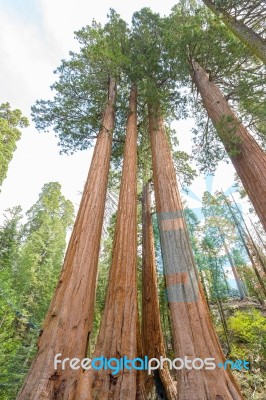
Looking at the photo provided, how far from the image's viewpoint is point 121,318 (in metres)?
2.84

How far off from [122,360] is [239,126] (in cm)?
455

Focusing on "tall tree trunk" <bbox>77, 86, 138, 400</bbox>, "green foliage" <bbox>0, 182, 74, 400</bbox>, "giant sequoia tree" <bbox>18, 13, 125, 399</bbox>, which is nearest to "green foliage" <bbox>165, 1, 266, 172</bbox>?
"giant sequoia tree" <bbox>18, 13, 125, 399</bbox>

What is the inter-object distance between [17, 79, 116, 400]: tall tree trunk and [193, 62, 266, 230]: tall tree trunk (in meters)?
2.65

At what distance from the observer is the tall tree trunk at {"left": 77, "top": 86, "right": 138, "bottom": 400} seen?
228cm

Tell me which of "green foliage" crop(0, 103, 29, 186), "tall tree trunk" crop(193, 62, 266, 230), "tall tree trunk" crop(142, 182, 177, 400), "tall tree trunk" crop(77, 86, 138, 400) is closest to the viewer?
"tall tree trunk" crop(77, 86, 138, 400)

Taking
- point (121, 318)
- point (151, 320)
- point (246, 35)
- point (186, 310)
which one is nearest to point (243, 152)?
point (246, 35)

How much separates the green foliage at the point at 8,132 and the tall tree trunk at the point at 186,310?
1107 centimetres

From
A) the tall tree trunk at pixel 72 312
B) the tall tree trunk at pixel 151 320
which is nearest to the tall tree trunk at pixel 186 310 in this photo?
the tall tree trunk at pixel 72 312

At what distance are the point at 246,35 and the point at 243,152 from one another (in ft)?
9.14

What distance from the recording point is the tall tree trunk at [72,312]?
214 cm

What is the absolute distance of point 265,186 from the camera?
3.78 meters

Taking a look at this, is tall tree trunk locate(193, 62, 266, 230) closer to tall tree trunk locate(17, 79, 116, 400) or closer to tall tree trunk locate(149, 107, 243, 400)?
tall tree trunk locate(149, 107, 243, 400)

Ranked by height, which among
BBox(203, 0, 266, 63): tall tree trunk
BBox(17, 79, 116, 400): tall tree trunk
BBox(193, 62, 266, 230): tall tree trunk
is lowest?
BBox(17, 79, 116, 400): tall tree trunk

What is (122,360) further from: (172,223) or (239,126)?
(239,126)
